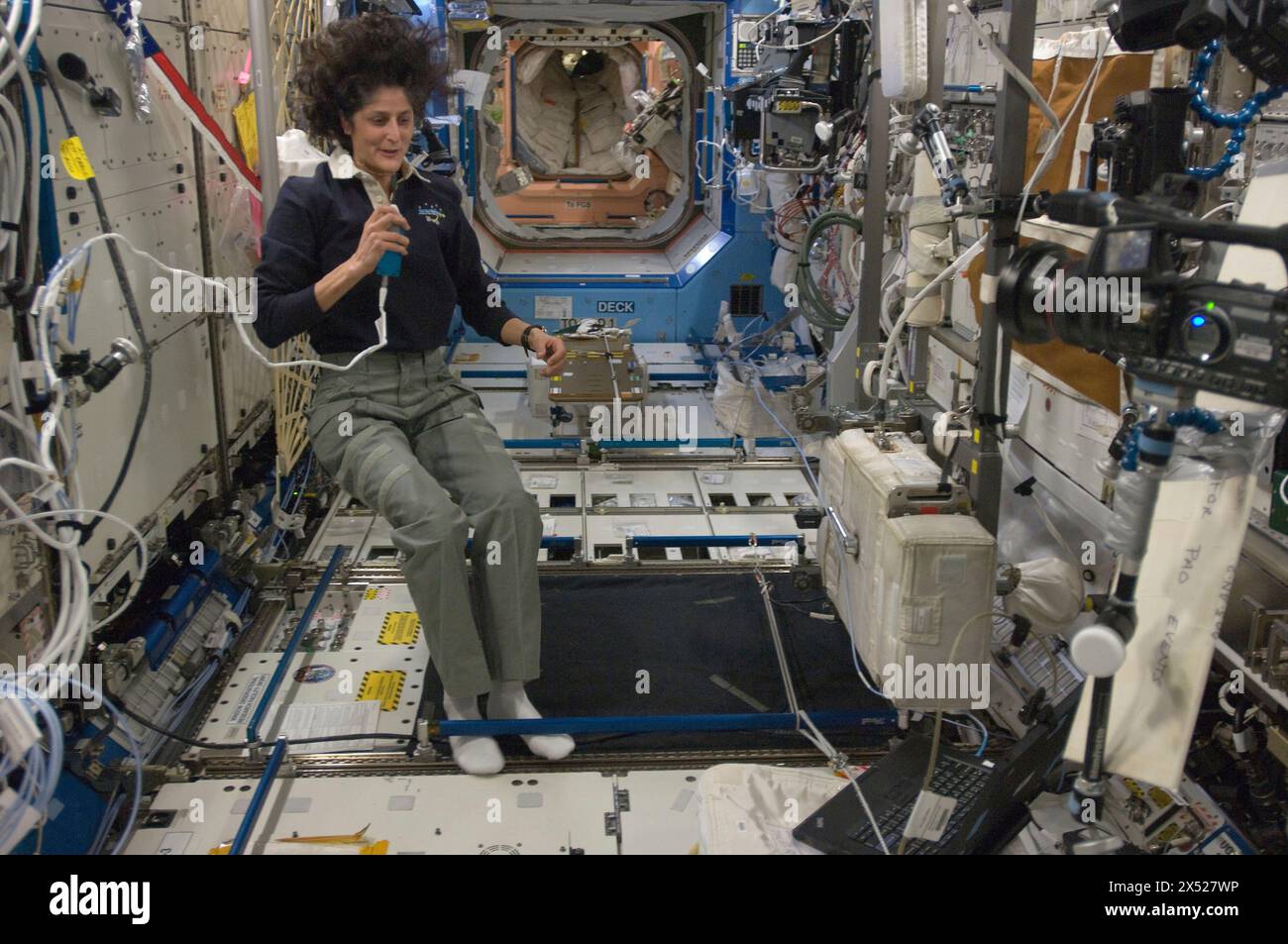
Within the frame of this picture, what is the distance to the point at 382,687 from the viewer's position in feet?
10.0

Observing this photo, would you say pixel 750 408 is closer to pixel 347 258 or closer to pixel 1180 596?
pixel 347 258

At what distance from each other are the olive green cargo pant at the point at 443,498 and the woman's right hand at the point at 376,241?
1.23 feet

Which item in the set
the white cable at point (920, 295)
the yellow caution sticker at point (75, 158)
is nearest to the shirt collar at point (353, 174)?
the yellow caution sticker at point (75, 158)

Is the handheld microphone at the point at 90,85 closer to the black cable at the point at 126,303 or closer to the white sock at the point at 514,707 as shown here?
the black cable at the point at 126,303

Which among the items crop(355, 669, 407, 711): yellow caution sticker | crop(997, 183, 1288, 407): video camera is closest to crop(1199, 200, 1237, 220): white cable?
crop(997, 183, 1288, 407): video camera

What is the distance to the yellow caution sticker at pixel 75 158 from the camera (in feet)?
7.85

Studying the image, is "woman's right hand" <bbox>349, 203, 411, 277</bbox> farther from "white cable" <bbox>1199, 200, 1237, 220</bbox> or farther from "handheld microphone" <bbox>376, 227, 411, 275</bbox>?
"white cable" <bbox>1199, 200, 1237, 220</bbox>

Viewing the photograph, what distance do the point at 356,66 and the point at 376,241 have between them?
1.92ft

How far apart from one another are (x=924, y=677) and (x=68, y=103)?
2.28 metres

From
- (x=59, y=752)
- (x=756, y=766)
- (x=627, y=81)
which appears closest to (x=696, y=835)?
(x=756, y=766)

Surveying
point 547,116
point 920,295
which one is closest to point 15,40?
point 920,295

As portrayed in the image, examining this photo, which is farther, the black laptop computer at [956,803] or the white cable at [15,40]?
the black laptop computer at [956,803]

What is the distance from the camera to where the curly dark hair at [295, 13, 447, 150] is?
Answer: 290 centimetres

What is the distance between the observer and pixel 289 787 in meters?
2.61
